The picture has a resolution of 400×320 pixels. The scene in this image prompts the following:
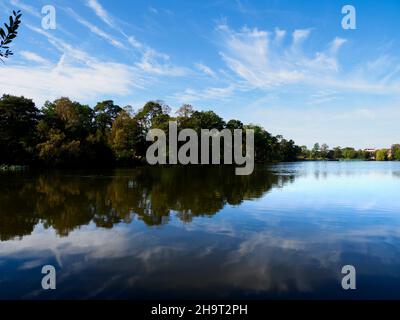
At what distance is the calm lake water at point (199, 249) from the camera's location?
5.88 metres

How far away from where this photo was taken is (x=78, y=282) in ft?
20.0

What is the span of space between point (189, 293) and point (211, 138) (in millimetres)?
74506

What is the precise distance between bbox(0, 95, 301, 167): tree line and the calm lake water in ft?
118

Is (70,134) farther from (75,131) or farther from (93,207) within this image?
(93,207)

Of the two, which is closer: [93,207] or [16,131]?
[93,207]

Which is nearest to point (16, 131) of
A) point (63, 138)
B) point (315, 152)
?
point (63, 138)

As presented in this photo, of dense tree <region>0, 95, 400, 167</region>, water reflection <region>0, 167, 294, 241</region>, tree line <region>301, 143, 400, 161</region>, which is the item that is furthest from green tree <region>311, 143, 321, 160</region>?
water reflection <region>0, 167, 294, 241</region>

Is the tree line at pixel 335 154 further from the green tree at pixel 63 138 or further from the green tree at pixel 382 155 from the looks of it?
the green tree at pixel 63 138

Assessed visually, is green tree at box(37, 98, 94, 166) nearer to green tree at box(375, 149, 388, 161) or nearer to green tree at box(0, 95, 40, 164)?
green tree at box(0, 95, 40, 164)

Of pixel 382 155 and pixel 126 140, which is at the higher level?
pixel 126 140

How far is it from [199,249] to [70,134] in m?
48.0

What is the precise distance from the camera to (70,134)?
51656mm

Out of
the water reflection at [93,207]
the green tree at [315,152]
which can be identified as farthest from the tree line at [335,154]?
the water reflection at [93,207]

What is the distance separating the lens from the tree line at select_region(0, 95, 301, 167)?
157 feet
